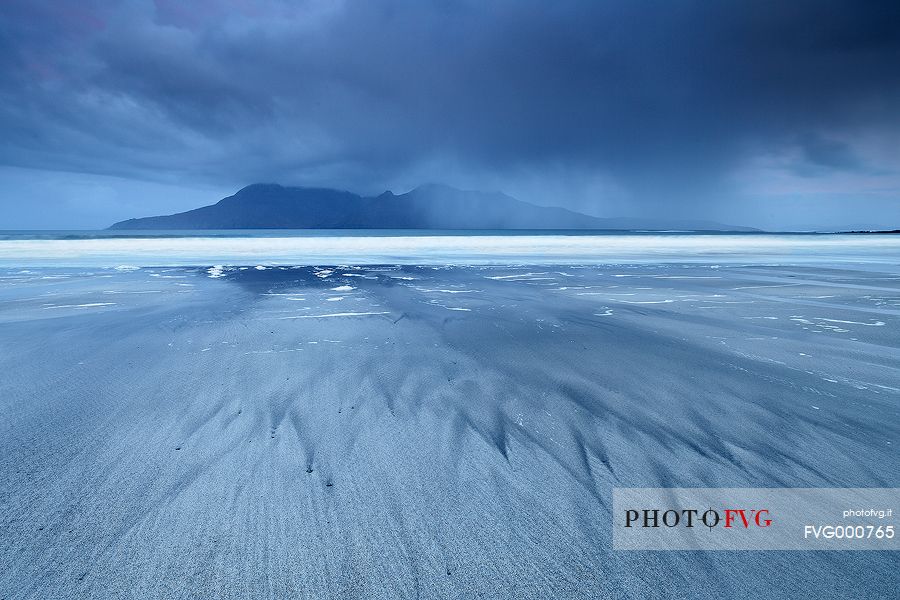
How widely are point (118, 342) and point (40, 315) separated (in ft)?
7.81

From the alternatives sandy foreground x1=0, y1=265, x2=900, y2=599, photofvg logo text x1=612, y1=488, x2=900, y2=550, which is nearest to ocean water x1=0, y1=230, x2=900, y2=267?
sandy foreground x1=0, y1=265, x2=900, y2=599

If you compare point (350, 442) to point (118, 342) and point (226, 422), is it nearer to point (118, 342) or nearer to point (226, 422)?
point (226, 422)

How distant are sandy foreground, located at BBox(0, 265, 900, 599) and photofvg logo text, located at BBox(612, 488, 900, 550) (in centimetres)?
7

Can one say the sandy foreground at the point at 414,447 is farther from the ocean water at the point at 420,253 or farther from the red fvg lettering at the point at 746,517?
the ocean water at the point at 420,253

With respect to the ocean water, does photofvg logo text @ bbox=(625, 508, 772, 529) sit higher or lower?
lower

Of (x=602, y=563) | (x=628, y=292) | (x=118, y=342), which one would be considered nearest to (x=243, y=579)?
(x=602, y=563)

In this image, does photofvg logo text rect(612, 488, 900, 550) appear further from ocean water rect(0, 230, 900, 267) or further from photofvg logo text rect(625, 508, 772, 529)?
ocean water rect(0, 230, 900, 267)

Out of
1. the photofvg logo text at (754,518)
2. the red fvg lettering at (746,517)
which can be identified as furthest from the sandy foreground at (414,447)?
the red fvg lettering at (746,517)

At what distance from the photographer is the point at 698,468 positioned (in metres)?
2.13

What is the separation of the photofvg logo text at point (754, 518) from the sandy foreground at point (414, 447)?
0.07m

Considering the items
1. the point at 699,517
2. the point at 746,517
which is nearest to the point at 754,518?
the point at 746,517

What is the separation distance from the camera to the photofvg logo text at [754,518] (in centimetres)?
168

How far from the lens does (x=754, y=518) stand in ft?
5.98

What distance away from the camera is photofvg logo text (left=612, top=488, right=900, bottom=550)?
66.3 inches
